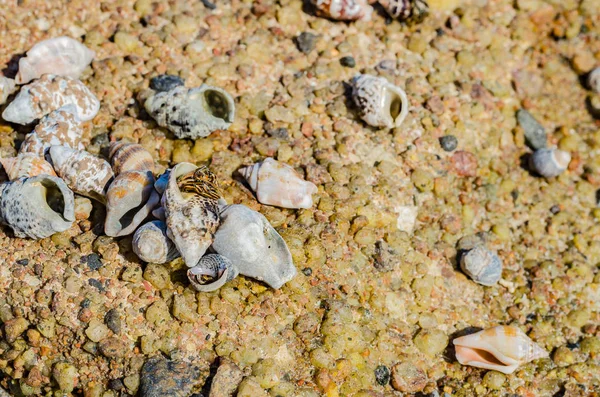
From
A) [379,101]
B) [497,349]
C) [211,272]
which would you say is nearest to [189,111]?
[211,272]

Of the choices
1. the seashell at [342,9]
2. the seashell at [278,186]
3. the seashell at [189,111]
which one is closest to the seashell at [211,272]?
the seashell at [278,186]

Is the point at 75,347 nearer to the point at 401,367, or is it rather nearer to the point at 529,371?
the point at 401,367

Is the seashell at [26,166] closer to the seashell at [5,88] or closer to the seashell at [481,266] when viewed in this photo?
the seashell at [5,88]

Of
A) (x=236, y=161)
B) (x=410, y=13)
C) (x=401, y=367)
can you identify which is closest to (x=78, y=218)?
(x=236, y=161)

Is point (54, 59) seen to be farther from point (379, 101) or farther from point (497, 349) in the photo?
point (497, 349)

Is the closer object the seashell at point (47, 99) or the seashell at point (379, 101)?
the seashell at point (47, 99)
